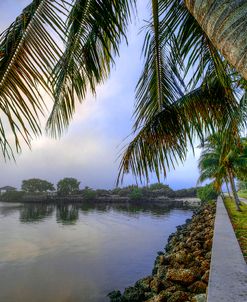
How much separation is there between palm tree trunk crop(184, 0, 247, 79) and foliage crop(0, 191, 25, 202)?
250 feet

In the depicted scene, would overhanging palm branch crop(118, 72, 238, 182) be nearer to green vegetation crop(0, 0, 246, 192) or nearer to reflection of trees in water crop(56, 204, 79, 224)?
green vegetation crop(0, 0, 246, 192)

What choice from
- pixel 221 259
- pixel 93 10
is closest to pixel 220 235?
pixel 221 259

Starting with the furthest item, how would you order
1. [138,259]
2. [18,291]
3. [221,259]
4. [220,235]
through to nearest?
[138,259] → [18,291] → [220,235] → [221,259]

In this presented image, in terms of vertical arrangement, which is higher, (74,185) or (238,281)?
(74,185)

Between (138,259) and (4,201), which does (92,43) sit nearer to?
(138,259)

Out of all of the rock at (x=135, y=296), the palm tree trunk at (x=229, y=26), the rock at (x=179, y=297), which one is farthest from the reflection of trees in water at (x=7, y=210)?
the palm tree trunk at (x=229, y=26)

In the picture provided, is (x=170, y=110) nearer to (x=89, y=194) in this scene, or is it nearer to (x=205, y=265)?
(x=205, y=265)

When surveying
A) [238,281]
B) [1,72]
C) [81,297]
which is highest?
[1,72]

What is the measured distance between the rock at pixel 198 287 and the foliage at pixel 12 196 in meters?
72.6

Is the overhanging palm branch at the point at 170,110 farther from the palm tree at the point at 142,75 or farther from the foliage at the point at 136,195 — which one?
the foliage at the point at 136,195

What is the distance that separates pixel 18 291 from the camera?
11.4m

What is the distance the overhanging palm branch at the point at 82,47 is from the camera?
110 inches

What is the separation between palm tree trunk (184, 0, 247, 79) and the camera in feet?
4.50

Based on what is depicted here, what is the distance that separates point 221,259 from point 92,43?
3.70 m
